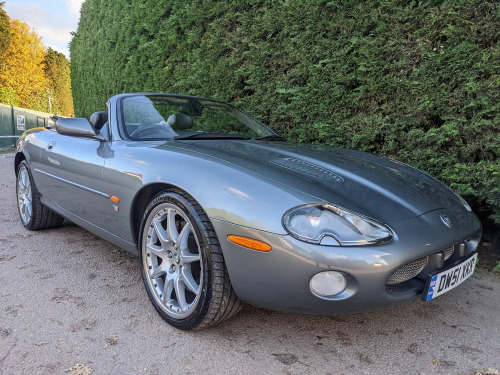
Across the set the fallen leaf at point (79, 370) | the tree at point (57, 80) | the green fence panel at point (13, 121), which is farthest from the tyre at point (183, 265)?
the tree at point (57, 80)

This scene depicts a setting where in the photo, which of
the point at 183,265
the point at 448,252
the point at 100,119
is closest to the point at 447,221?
the point at 448,252

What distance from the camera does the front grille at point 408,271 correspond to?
1677 millimetres

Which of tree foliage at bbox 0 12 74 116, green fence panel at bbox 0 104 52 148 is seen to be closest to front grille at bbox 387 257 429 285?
green fence panel at bbox 0 104 52 148

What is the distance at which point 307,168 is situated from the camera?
81.4 inches

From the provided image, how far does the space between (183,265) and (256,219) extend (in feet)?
1.87

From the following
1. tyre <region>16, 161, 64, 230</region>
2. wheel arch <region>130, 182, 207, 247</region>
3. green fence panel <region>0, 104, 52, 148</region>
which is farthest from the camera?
green fence panel <region>0, 104, 52, 148</region>

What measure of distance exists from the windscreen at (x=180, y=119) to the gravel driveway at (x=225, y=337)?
1.01 metres

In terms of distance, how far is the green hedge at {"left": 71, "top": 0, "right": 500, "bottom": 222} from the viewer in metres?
2.92

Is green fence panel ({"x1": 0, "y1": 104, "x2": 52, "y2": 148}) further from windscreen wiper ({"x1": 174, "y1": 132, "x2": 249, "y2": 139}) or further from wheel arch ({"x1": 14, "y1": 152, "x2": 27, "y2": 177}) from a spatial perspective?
windscreen wiper ({"x1": 174, "y1": 132, "x2": 249, "y2": 139})

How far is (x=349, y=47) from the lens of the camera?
3537 millimetres

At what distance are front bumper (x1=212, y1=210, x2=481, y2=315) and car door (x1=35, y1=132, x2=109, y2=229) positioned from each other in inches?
44.8

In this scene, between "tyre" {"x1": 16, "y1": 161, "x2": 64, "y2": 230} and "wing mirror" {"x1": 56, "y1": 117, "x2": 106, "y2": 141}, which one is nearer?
"wing mirror" {"x1": 56, "y1": 117, "x2": 106, "y2": 141}

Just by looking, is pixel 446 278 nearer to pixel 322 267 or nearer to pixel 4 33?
pixel 322 267

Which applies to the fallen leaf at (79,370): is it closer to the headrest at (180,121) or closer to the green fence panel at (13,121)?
the headrest at (180,121)
